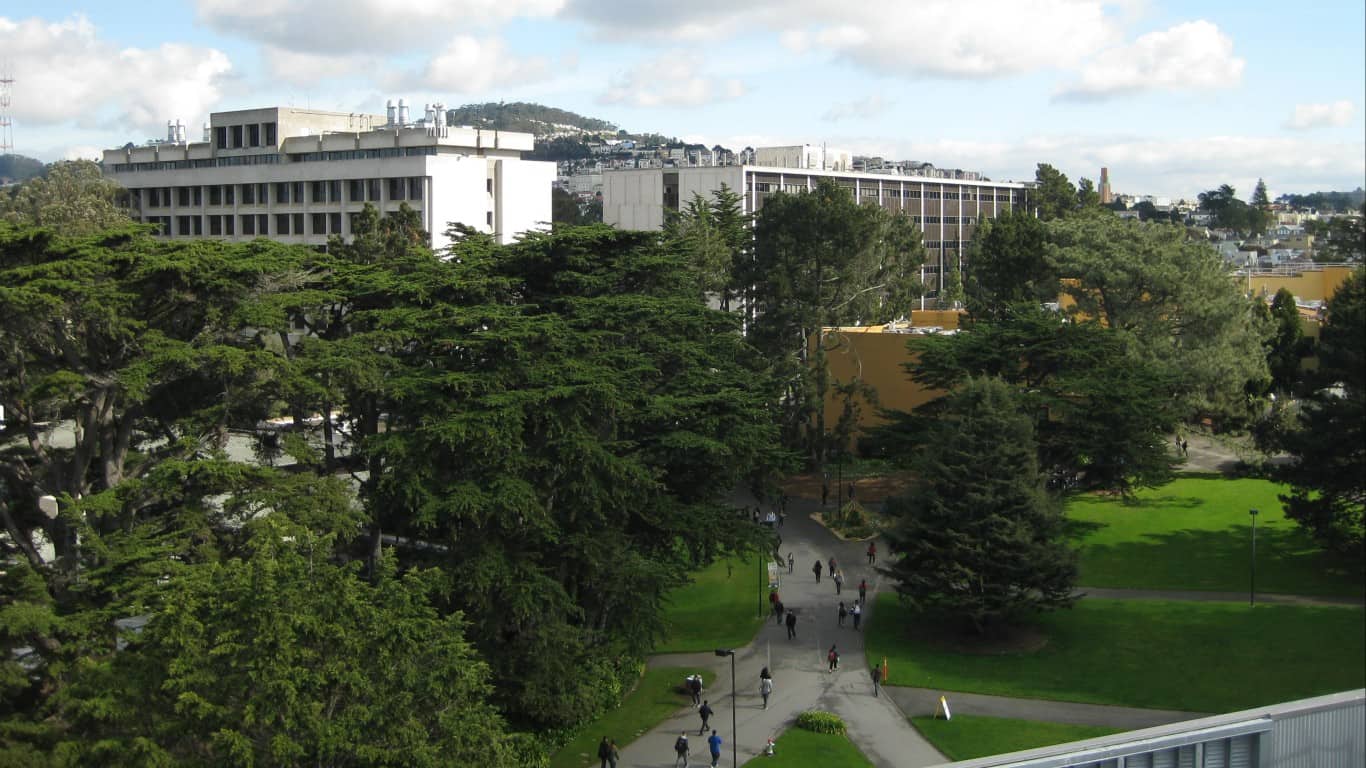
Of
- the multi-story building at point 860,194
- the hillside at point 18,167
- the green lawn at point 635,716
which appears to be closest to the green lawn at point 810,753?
the green lawn at point 635,716

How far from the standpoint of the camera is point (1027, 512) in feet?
106

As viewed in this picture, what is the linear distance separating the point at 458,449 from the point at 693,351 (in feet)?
29.1

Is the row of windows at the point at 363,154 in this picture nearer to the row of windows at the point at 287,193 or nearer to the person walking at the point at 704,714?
the row of windows at the point at 287,193

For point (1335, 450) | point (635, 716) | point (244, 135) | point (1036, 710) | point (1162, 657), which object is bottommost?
point (635, 716)

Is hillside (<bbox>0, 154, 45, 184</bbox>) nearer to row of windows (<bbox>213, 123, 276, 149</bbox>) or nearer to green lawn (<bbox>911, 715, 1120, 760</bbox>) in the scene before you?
row of windows (<bbox>213, 123, 276, 149</bbox>)

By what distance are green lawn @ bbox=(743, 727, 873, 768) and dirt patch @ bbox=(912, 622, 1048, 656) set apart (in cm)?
681

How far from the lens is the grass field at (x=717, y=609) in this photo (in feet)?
114

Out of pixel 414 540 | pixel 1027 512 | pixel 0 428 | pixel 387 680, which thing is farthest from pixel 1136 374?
pixel 0 428

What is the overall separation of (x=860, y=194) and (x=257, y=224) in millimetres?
45476

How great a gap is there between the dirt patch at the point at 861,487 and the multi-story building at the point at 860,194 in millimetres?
23475

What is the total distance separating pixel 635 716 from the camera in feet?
97.1

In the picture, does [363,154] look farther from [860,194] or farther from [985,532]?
[985,532]

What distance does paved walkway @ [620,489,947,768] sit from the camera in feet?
89.9

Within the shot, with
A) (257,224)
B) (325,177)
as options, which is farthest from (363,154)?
(257,224)
